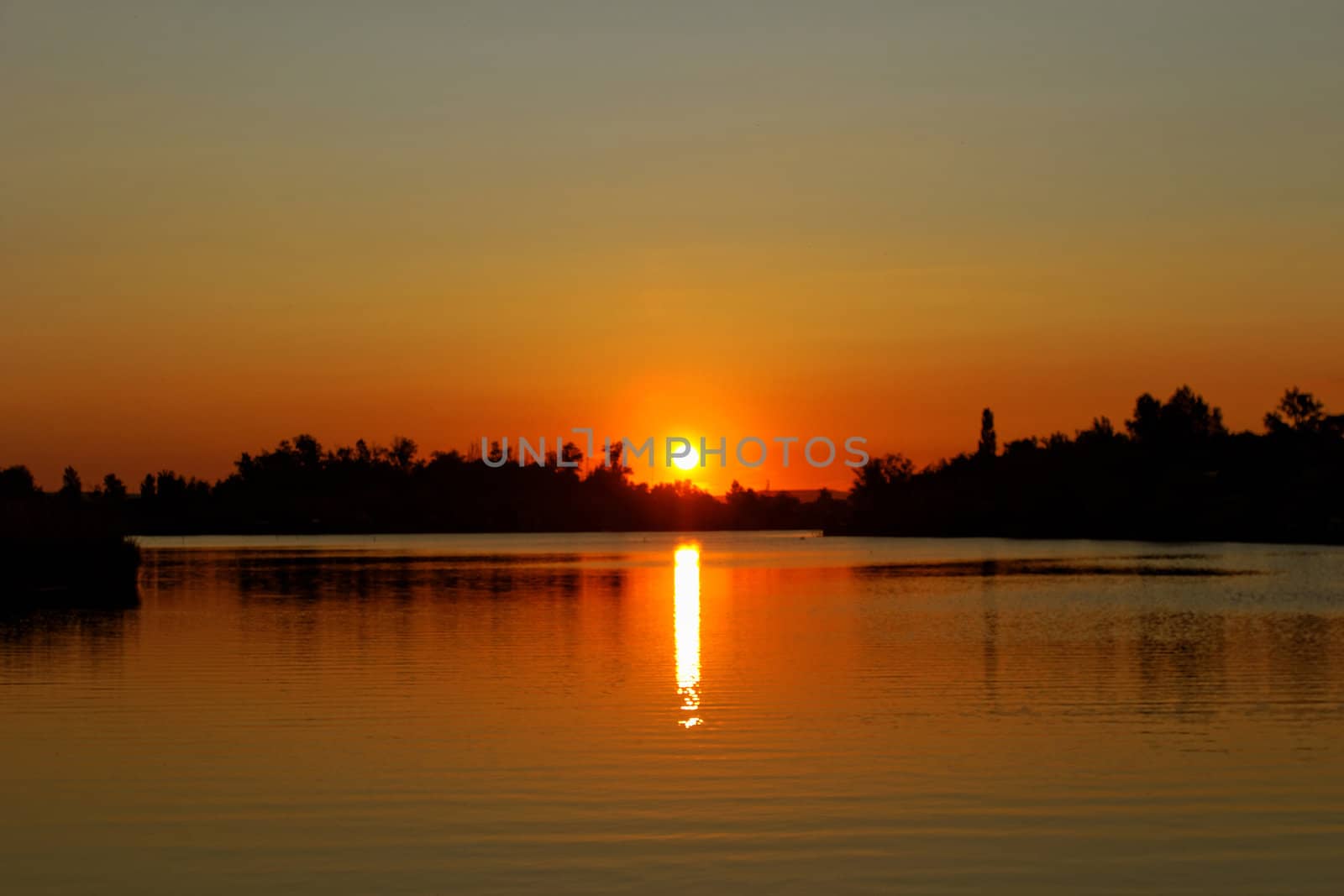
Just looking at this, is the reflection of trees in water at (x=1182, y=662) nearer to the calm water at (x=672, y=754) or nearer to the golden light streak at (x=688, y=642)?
the calm water at (x=672, y=754)

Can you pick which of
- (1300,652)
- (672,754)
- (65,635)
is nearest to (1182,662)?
(1300,652)

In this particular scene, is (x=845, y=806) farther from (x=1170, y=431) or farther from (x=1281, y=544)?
(x=1170, y=431)

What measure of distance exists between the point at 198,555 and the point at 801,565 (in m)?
47.8

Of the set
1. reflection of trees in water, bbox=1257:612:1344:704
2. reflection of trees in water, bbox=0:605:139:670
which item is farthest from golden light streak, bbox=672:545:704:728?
reflection of trees in water, bbox=0:605:139:670

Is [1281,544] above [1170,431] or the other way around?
the other way around

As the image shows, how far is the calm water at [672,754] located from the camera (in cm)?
1214

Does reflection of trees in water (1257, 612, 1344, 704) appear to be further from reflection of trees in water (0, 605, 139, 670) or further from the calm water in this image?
reflection of trees in water (0, 605, 139, 670)

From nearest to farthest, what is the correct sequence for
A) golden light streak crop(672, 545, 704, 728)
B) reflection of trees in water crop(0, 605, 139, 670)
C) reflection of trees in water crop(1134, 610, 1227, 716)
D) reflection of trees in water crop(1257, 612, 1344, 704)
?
reflection of trees in water crop(1134, 610, 1227, 716) < golden light streak crop(672, 545, 704, 728) < reflection of trees in water crop(1257, 612, 1344, 704) < reflection of trees in water crop(0, 605, 139, 670)

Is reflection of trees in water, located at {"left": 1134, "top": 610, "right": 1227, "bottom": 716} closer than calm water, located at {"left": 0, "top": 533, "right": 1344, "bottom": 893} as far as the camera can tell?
No

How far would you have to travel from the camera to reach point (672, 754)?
17.5 m

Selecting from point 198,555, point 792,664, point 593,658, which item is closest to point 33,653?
point 593,658

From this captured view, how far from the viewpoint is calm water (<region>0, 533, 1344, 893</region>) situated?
39.8 ft

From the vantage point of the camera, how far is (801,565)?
83.3 meters

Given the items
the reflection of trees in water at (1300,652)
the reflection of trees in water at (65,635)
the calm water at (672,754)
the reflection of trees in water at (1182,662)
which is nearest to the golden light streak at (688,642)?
the calm water at (672,754)
